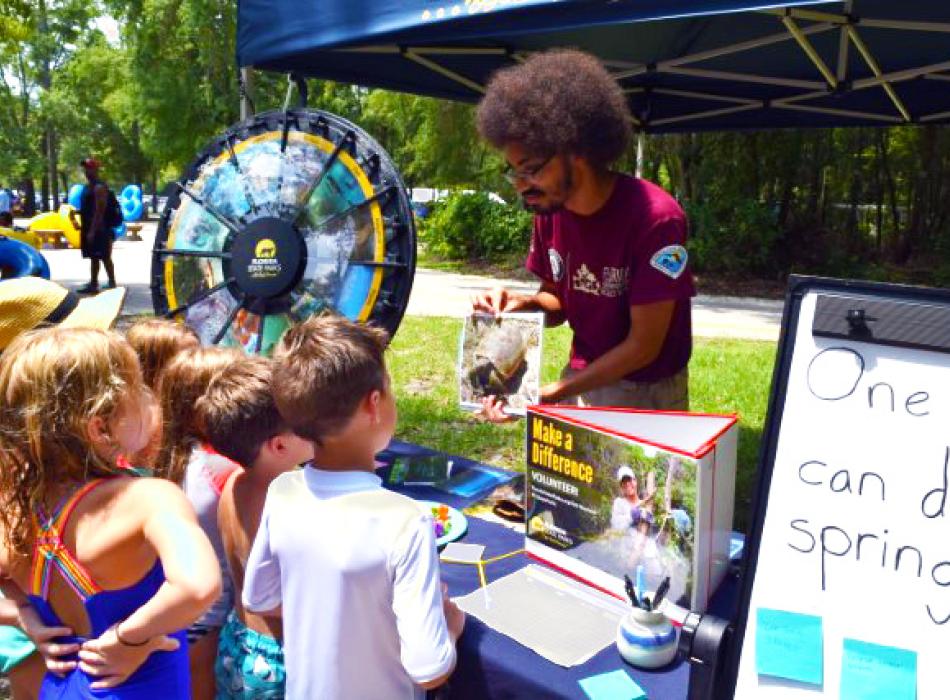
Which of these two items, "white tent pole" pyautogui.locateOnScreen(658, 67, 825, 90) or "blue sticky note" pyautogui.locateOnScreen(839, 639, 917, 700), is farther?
"white tent pole" pyautogui.locateOnScreen(658, 67, 825, 90)

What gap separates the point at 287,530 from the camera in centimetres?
139

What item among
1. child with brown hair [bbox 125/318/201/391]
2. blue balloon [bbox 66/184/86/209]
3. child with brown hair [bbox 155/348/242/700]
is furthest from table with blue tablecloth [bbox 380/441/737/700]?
blue balloon [bbox 66/184/86/209]

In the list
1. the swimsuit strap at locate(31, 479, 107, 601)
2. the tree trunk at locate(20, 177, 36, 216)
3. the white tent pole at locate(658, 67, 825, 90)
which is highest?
the tree trunk at locate(20, 177, 36, 216)

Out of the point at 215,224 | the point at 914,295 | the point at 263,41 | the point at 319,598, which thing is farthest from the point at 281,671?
the point at 263,41

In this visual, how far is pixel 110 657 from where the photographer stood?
1.41 meters

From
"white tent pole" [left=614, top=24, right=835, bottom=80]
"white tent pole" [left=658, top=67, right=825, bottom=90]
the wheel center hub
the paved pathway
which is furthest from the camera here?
the paved pathway

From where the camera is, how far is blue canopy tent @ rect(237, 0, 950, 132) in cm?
245

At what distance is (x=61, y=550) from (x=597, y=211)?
1479 mm

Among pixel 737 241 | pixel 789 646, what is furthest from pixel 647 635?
pixel 737 241

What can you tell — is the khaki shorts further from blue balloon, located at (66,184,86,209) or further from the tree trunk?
the tree trunk

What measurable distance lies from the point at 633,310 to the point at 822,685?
1.17m

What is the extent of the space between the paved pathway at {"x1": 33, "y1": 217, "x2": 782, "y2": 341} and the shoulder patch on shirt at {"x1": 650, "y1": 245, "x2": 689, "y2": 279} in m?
5.22

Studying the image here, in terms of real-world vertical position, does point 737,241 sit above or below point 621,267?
above

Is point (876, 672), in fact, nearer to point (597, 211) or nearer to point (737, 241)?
point (597, 211)
